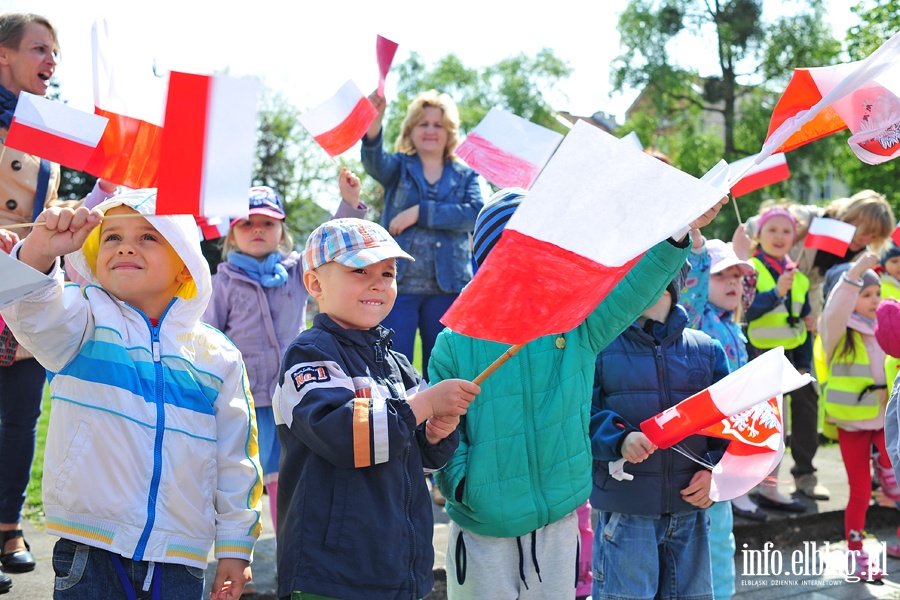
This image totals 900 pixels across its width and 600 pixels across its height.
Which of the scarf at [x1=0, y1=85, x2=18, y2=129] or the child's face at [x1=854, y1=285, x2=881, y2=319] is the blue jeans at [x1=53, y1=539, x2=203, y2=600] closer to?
the scarf at [x1=0, y1=85, x2=18, y2=129]

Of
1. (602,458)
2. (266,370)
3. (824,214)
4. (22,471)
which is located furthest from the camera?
(824,214)

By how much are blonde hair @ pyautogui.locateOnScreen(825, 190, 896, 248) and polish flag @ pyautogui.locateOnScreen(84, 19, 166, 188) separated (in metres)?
5.14

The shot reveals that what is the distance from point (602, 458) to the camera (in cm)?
326

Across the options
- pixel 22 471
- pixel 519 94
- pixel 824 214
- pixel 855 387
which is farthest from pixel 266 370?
pixel 519 94

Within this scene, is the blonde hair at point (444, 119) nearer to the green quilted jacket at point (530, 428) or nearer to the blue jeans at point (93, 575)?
the green quilted jacket at point (530, 428)

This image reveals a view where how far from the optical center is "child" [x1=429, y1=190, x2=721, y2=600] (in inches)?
113

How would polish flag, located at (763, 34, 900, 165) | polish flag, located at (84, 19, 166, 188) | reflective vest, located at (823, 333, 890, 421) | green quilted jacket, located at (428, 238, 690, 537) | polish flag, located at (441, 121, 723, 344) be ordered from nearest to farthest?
polish flag, located at (441, 121, 723, 344) → polish flag, located at (763, 34, 900, 165) → polish flag, located at (84, 19, 166, 188) → green quilted jacket, located at (428, 238, 690, 537) → reflective vest, located at (823, 333, 890, 421)

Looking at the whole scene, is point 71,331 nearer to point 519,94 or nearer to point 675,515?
point 675,515

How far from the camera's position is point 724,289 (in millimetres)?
4652

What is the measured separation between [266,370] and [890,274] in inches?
157

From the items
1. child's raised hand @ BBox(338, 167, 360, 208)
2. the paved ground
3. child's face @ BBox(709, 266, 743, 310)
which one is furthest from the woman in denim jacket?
child's face @ BBox(709, 266, 743, 310)

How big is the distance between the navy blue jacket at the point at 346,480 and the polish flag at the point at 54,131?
83 cm

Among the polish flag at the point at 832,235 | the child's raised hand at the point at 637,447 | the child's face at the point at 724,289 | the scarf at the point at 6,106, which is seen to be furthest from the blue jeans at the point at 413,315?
the polish flag at the point at 832,235

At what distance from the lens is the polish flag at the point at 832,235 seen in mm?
5957
